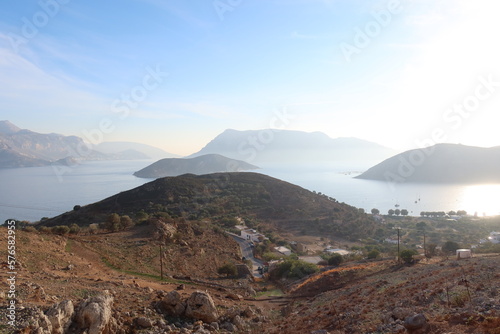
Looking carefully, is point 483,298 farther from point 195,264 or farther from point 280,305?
point 195,264

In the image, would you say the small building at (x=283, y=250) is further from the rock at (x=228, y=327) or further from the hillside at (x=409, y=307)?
A: the rock at (x=228, y=327)

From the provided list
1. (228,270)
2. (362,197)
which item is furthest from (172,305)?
(362,197)

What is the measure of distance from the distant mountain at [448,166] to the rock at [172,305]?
152812mm

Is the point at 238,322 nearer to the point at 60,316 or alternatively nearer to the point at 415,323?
the point at 60,316

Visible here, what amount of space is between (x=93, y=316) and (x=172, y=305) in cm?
262

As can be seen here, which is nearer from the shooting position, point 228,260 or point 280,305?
point 280,305

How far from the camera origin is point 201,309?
28.0 ft

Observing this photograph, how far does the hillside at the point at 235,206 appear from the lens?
3850 centimetres

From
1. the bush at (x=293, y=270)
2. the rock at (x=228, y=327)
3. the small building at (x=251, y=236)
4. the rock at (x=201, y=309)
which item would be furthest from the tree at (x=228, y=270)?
the small building at (x=251, y=236)

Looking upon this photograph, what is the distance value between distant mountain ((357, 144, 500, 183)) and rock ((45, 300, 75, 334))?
155752 mm

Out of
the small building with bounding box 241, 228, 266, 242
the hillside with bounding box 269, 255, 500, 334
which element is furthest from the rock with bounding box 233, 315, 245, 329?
the small building with bounding box 241, 228, 266, 242

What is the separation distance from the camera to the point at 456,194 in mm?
106812

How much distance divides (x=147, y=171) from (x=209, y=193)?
107 meters

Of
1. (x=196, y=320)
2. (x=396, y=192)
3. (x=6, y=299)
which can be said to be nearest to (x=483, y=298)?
(x=196, y=320)
